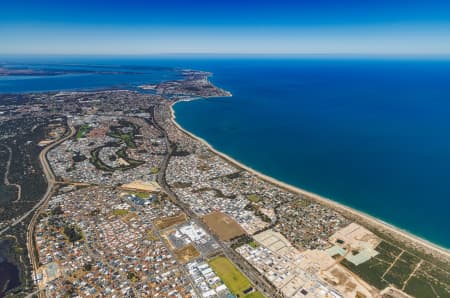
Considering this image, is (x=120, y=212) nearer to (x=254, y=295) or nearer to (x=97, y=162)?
(x=97, y=162)

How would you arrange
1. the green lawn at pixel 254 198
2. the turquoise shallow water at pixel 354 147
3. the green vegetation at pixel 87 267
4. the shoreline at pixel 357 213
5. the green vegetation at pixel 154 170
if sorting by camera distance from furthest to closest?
1. the green vegetation at pixel 154 170
2. the turquoise shallow water at pixel 354 147
3. the green lawn at pixel 254 198
4. the shoreline at pixel 357 213
5. the green vegetation at pixel 87 267

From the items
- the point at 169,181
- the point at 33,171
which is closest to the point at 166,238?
the point at 169,181

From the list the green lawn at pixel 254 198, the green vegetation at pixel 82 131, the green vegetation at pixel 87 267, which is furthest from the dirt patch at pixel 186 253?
the green vegetation at pixel 82 131

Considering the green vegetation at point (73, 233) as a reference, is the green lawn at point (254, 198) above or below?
above

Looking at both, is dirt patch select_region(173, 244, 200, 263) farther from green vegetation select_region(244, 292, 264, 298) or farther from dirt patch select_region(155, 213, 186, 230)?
green vegetation select_region(244, 292, 264, 298)

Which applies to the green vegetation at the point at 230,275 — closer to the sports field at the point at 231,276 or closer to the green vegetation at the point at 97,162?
the sports field at the point at 231,276

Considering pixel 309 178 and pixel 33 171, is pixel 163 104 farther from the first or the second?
pixel 309 178
